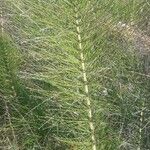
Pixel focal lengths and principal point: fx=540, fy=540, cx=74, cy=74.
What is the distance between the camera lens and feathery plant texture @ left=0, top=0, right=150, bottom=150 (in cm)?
270

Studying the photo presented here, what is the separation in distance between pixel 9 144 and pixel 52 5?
1736 mm

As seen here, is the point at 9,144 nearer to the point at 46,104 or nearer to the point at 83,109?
the point at 46,104

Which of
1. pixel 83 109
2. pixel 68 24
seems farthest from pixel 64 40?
pixel 83 109

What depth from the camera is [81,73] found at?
A: 9.37 feet

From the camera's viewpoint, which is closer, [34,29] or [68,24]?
[68,24]

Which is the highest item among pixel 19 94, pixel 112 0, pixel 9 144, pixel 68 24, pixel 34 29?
pixel 112 0

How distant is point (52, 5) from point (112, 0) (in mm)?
302

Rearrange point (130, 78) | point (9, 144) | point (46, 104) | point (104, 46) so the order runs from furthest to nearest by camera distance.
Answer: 1. point (9, 144)
2. point (46, 104)
3. point (130, 78)
4. point (104, 46)

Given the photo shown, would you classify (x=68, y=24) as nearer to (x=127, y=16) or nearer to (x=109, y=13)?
(x=109, y=13)

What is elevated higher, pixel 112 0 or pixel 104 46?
pixel 112 0

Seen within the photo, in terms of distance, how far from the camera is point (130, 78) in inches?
137

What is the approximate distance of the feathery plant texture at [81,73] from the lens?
2703 mm

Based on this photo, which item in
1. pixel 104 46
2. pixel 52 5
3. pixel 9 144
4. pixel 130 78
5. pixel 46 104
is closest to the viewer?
pixel 52 5

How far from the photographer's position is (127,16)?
3.22 metres
